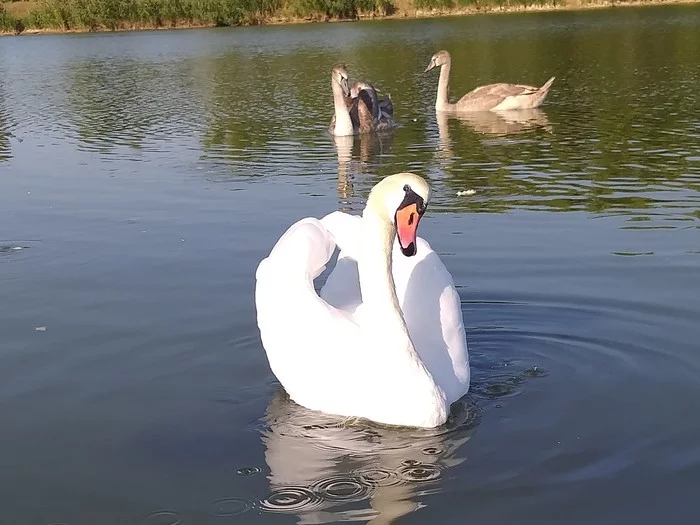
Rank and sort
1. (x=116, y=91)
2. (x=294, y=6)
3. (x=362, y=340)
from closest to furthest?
(x=362, y=340)
(x=116, y=91)
(x=294, y=6)

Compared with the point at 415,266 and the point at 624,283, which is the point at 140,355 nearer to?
the point at 415,266

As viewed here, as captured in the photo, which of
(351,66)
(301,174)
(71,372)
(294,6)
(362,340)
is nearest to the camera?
(362,340)

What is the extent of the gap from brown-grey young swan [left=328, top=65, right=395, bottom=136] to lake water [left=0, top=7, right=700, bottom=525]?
60 centimetres

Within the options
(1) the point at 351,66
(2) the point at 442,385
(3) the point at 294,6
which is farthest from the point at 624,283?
(3) the point at 294,6

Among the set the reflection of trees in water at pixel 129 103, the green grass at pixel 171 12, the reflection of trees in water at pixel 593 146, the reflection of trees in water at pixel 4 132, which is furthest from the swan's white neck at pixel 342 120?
the green grass at pixel 171 12

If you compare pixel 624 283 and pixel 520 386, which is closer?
pixel 520 386

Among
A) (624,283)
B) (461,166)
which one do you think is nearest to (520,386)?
(624,283)

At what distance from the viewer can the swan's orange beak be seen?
605cm

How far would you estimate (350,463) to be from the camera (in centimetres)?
583

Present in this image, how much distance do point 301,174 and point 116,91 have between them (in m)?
14.4

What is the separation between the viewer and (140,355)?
7.64 metres

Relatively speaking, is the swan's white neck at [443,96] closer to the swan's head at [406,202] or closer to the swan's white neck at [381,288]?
the swan's white neck at [381,288]

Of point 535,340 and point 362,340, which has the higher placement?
point 362,340

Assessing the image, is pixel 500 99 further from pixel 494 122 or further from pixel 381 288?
pixel 381 288
